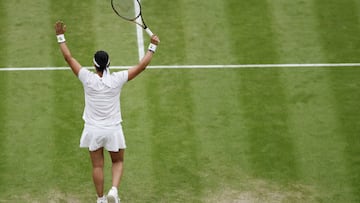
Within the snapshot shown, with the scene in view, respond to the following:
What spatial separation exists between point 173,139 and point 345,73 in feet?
12.7

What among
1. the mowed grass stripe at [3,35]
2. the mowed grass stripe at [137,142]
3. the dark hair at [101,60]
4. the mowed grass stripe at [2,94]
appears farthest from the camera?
the mowed grass stripe at [3,35]

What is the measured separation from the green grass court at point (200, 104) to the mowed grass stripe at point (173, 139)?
0.09 feet

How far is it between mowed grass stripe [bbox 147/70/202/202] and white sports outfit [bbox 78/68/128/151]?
63.7 inches

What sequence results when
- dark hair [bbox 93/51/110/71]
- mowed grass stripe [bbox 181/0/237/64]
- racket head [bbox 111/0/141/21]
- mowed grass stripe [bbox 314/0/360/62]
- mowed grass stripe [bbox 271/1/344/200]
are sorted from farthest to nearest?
mowed grass stripe [bbox 314/0/360/62] < mowed grass stripe [bbox 181/0/237/64] < racket head [bbox 111/0/141/21] < mowed grass stripe [bbox 271/1/344/200] < dark hair [bbox 93/51/110/71]

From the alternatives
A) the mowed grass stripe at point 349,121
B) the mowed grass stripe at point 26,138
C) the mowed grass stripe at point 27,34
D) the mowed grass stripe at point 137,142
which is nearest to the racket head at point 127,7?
the mowed grass stripe at point 137,142

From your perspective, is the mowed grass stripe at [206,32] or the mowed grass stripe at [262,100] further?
the mowed grass stripe at [206,32]

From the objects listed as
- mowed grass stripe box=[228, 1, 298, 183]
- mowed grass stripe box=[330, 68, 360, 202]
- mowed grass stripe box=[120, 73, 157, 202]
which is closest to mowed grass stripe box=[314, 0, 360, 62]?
mowed grass stripe box=[330, 68, 360, 202]

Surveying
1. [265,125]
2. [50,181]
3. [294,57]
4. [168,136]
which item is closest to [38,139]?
[50,181]

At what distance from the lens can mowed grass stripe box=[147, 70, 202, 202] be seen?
539 inches

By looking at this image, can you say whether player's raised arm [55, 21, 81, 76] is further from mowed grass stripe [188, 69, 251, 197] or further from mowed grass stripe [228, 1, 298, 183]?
mowed grass stripe [228, 1, 298, 183]

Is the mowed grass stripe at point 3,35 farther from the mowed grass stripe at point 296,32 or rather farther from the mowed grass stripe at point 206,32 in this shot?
the mowed grass stripe at point 296,32

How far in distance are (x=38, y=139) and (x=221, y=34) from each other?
4702 mm

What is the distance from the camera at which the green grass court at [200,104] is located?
1380 centimetres

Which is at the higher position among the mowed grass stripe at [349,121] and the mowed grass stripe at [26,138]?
the mowed grass stripe at [26,138]
